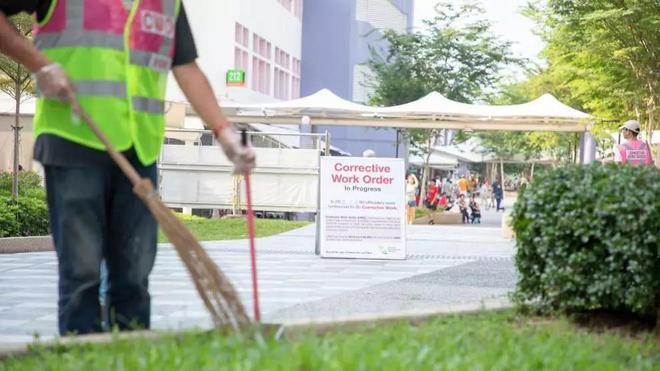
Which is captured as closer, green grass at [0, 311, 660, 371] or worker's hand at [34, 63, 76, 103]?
green grass at [0, 311, 660, 371]

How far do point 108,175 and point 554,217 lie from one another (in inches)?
119

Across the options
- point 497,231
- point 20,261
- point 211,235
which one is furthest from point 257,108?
point 20,261

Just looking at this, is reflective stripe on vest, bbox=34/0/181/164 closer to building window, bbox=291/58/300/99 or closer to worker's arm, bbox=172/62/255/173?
worker's arm, bbox=172/62/255/173

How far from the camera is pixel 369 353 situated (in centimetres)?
413

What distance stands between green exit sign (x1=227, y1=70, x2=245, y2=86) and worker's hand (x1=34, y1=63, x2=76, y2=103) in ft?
130

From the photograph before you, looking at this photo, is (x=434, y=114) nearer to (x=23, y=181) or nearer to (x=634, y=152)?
(x=23, y=181)

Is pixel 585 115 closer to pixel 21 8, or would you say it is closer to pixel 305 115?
pixel 305 115

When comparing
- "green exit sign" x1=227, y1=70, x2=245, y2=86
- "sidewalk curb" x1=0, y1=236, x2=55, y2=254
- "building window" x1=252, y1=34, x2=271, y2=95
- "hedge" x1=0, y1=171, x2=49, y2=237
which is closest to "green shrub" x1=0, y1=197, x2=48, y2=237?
"hedge" x1=0, y1=171, x2=49, y2=237

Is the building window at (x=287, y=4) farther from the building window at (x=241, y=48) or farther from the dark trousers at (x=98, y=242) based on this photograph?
the dark trousers at (x=98, y=242)

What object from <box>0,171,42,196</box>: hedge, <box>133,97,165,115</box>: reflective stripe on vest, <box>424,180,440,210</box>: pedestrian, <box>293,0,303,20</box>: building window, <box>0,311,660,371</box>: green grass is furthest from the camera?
<box>293,0,303,20</box>: building window

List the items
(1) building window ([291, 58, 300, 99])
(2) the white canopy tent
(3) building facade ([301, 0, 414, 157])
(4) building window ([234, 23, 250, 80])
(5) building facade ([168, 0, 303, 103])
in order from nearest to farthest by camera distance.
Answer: (2) the white canopy tent → (5) building facade ([168, 0, 303, 103]) → (4) building window ([234, 23, 250, 80]) → (1) building window ([291, 58, 300, 99]) → (3) building facade ([301, 0, 414, 157])

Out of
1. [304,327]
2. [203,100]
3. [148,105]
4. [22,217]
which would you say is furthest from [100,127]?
[22,217]

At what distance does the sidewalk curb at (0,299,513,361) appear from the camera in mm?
4531

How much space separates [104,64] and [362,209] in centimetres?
1183
